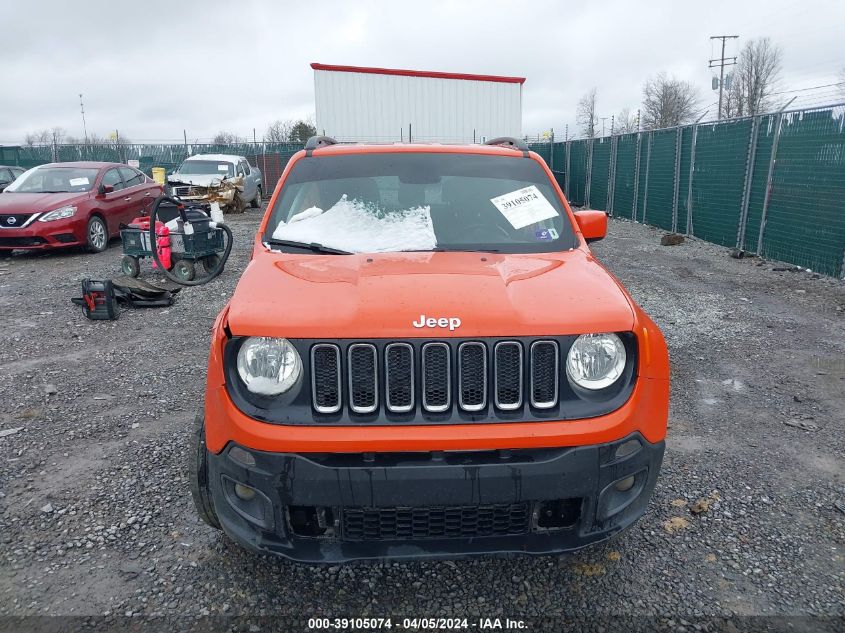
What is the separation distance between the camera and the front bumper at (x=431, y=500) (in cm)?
215

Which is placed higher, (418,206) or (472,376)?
(418,206)

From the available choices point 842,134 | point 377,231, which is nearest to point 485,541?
point 377,231

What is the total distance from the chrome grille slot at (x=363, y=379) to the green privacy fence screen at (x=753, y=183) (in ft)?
29.2

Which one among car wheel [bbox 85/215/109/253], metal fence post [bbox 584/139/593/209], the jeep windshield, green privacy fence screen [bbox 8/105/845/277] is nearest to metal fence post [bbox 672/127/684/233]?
green privacy fence screen [bbox 8/105/845/277]

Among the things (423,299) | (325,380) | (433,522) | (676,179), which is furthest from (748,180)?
(325,380)

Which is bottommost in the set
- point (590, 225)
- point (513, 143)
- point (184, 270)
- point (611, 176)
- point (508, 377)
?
point (184, 270)

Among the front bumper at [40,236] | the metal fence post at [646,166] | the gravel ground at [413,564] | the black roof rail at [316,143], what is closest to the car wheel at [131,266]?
the front bumper at [40,236]

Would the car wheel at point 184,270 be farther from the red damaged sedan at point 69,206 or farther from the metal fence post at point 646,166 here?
the metal fence post at point 646,166

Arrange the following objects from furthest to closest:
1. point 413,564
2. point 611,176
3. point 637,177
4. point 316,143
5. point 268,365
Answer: point 611,176
point 637,177
point 316,143
point 413,564
point 268,365

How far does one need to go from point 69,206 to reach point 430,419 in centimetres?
1115

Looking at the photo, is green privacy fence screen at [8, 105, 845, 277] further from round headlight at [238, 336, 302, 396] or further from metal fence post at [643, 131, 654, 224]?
round headlight at [238, 336, 302, 396]

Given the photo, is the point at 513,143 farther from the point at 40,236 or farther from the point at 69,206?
the point at 69,206

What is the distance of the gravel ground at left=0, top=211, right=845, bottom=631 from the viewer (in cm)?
258

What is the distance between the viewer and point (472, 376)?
223 cm
